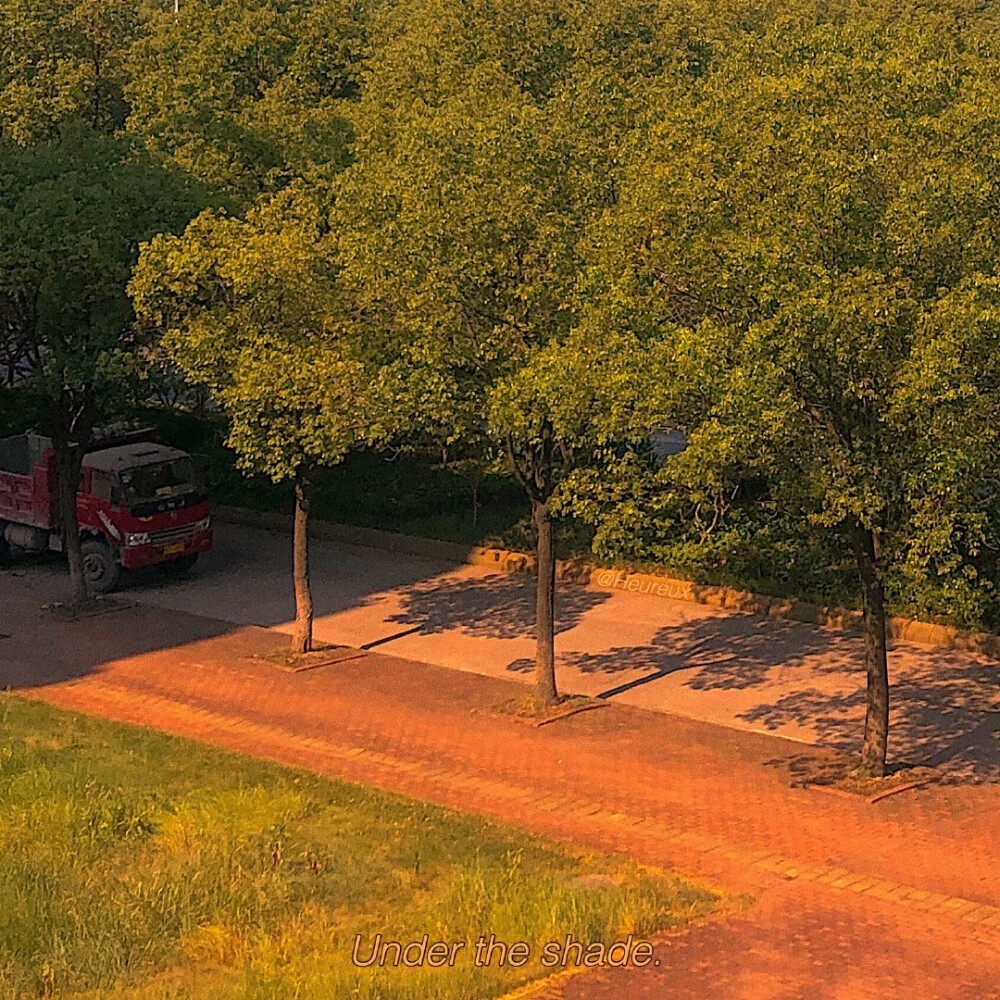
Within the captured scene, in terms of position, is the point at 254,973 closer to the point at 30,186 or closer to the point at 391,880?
the point at 391,880

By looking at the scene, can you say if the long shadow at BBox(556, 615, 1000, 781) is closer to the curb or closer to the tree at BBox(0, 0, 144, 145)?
the curb

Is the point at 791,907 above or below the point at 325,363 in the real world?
below

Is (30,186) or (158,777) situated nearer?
(158,777)

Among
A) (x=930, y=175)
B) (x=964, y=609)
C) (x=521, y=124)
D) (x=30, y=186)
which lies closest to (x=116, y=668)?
(x=30, y=186)

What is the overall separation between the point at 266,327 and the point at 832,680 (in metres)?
7.59

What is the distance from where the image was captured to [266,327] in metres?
19.5

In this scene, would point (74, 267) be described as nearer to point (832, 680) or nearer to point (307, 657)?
point (307, 657)

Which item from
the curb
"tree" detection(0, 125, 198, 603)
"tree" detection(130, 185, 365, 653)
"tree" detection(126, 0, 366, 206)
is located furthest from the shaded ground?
"tree" detection(126, 0, 366, 206)

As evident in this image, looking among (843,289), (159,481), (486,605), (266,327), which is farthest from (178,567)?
(843,289)

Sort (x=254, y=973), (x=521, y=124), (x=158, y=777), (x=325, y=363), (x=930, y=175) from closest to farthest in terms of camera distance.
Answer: (x=254, y=973)
(x=930, y=175)
(x=158, y=777)
(x=521, y=124)
(x=325, y=363)

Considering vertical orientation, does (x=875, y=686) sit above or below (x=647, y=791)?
above

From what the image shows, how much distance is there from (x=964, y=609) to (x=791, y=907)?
297 inches

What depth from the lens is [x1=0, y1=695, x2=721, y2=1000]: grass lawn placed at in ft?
35.1

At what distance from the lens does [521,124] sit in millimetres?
17391
